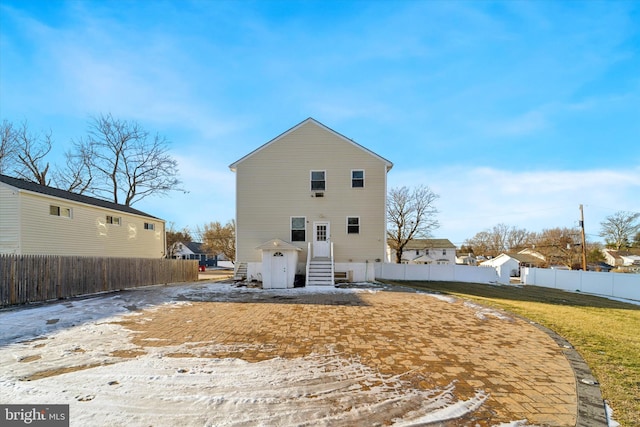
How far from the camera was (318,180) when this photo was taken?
17.3 metres

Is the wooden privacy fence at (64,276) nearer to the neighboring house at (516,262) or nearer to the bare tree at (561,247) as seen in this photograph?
the neighboring house at (516,262)

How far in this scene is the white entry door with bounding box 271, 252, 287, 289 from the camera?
14469mm

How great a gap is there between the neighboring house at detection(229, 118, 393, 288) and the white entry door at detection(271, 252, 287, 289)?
7.37 feet

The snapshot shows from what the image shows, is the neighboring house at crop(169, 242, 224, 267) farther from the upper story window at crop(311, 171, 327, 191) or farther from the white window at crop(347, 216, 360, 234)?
the white window at crop(347, 216, 360, 234)

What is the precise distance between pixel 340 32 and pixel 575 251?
5210 centimetres

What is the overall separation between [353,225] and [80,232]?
14072 millimetres

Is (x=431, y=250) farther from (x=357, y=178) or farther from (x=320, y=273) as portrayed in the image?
(x=320, y=273)

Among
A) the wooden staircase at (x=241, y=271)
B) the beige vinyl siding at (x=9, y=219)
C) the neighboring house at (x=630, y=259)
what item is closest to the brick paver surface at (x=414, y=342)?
the wooden staircase at (x=241, y=271)

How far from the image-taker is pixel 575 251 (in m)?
46.0

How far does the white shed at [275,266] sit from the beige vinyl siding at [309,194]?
2.49 m

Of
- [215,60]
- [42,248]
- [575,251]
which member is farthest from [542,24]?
[575,251]

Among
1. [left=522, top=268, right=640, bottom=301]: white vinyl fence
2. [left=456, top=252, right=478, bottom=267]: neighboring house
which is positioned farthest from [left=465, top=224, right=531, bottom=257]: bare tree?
[left=522, top=268, right=640, bottom=301]: white vinyl fence

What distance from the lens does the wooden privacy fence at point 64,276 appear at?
9.35 m

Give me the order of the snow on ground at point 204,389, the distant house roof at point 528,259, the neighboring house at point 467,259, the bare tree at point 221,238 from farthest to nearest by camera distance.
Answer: the neighboring house at point 467,259, the distant house roof at point 528,259, the bare tree at point 221,238, the snow on ground at point 204,389
